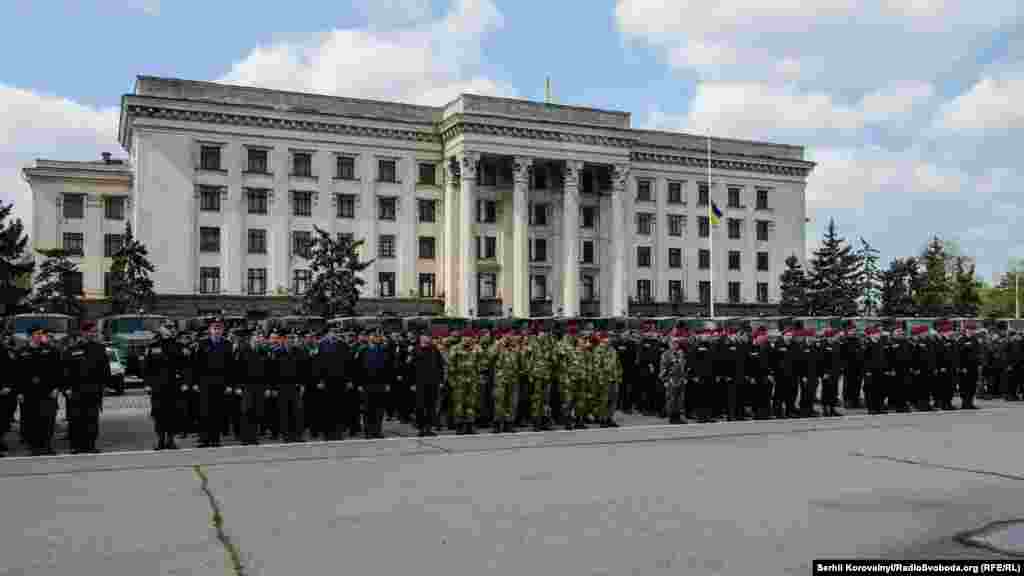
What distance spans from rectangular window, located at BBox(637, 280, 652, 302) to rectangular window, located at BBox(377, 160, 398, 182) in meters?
20.5

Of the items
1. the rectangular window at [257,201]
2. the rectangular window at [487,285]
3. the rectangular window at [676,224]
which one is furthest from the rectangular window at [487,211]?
the rectangular window at [676,224]

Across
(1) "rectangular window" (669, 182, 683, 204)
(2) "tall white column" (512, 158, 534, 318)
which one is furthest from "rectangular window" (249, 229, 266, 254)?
(1) "rectangular window" (669, 182, 683, 204)

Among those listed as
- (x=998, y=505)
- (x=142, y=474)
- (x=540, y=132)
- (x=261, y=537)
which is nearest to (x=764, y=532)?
(x=998, y=505)

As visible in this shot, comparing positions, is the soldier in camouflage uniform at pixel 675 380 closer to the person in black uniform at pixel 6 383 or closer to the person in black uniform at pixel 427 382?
the person in black uniform at pixel 427 382

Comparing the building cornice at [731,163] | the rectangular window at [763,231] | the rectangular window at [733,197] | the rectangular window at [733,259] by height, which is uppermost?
the building cornice at [731,163]

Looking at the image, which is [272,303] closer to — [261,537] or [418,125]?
[418,125]

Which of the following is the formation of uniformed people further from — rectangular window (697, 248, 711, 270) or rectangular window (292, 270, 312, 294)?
rectangular window (697, 248, 711, 270)

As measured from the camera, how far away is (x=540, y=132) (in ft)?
205

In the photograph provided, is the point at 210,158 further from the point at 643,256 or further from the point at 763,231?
the point at 763,231

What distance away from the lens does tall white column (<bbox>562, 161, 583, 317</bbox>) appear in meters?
64.0

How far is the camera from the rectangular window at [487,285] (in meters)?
63.7

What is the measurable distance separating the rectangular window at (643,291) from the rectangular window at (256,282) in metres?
27.7

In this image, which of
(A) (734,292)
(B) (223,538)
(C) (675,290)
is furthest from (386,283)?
(B) (223,538)

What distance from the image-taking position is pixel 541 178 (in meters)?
66.2
